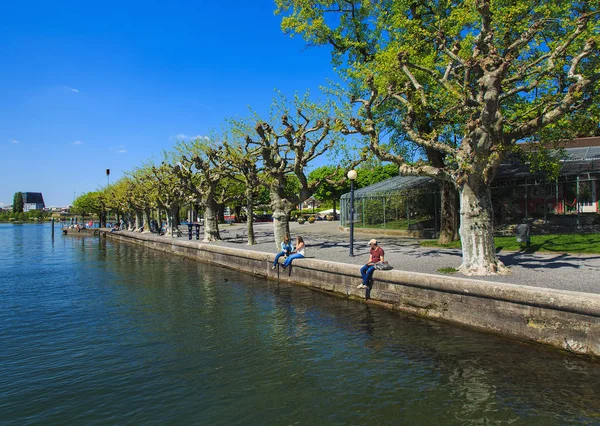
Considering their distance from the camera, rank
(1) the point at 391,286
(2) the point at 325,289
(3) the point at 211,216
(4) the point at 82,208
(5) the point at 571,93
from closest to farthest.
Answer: (5) the point at 571,93 → (1) the point at 391,286 → (2) the point at 325,289 → (3) the point at 211,216 → (4) the point at 82,208

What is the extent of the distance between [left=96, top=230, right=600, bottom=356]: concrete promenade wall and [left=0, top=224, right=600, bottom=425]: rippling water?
13.4 inches

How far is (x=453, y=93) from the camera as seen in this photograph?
12.0m

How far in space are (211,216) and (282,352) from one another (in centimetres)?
2134

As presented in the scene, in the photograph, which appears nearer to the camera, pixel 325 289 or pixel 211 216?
pixel 325 289

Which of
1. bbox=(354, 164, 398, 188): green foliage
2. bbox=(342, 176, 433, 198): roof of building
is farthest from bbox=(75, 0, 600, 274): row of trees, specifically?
bbox=(354, 164, 398, 188): green foliage

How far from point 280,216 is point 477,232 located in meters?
11.6

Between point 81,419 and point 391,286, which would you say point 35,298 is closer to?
point 81,419

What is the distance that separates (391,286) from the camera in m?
12.0

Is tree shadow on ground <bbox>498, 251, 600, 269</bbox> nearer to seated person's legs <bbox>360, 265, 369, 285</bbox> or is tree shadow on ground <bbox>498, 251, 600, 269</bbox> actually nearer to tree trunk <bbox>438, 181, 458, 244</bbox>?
seated person's legs <bbox>360, 265, 369, 285</bbox>

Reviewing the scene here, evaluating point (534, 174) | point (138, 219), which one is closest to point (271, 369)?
point (534, 174)

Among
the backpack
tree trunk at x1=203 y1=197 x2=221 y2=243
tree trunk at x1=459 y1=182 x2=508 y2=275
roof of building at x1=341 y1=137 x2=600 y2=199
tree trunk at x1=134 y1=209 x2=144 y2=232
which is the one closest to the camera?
tree trunk at x1=459 y1=182 x2=508 y2=275

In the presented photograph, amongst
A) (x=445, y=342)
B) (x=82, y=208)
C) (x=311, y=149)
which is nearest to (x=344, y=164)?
(x=311, y=149)

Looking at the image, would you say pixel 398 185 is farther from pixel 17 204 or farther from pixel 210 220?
pixel 17 204

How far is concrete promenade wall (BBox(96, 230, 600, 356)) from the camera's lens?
7891 mm
